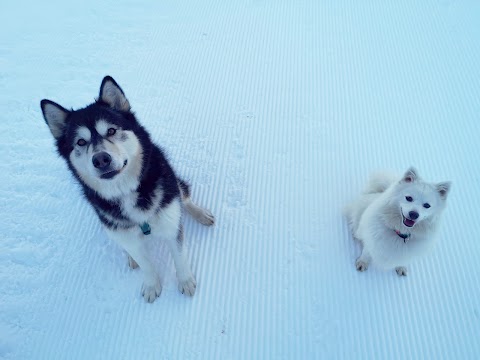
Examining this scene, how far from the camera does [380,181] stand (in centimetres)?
233

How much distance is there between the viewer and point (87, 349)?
2229 millimetres

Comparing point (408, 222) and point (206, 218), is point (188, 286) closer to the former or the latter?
point (206, 218)

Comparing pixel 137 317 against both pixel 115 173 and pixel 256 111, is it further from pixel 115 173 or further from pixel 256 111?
pixel 256 111

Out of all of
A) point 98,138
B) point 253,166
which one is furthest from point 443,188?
point 98,138

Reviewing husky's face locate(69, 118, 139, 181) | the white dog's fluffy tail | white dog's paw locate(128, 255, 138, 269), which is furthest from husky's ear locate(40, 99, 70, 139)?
the white dog's fluffy tail

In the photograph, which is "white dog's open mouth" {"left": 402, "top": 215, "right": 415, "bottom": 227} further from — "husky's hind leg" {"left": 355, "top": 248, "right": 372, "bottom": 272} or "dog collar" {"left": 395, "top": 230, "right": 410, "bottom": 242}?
"husky's hind leg" {"left": 355, "top": 248, "right": 372, "bottom": 272}

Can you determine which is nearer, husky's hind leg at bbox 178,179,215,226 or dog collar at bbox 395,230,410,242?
dog collar at bbox 395,230,410,242

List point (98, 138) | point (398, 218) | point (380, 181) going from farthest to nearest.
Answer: point (380, 181) → point (398, 218) → point (98, 138)

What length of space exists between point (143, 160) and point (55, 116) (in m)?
0.62

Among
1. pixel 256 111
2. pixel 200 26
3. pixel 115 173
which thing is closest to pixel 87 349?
pixel 115 173

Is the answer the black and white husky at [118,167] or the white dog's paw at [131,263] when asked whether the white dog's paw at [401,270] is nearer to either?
the black and white husky at [118,167]

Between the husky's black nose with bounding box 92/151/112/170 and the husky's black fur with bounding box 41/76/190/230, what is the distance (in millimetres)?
189

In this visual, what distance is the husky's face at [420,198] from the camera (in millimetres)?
1778

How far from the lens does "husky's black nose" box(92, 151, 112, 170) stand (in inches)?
64.2
